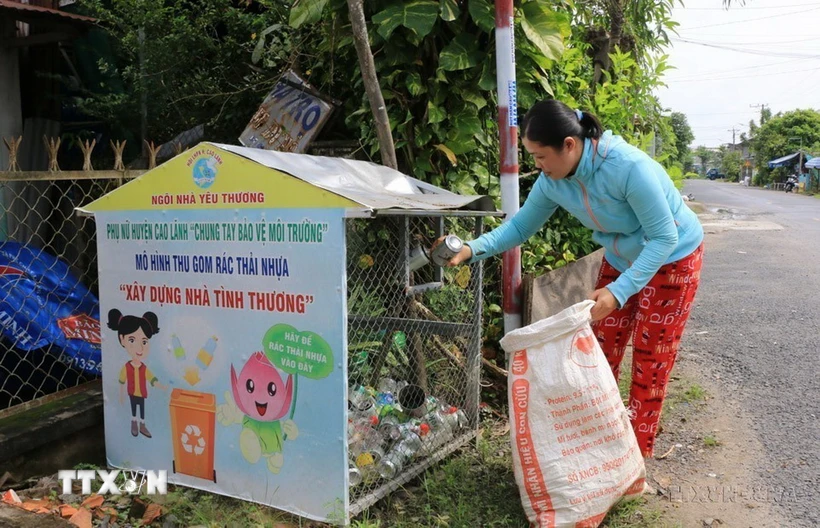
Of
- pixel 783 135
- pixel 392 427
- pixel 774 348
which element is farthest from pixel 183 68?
pixel 783 135

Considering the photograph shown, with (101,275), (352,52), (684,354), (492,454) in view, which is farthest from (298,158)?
(684,354)

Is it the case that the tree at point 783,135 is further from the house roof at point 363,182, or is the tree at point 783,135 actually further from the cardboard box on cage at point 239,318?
the cardboard box on cage at point 239,318

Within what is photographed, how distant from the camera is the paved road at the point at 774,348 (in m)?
3.04

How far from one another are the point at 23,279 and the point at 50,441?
93 centimetres

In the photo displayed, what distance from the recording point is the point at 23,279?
3.38m

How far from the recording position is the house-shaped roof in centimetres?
232

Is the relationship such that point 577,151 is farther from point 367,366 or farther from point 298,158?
point 367,366

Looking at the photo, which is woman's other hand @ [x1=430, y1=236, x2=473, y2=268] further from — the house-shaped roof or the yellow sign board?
the yellow sign board

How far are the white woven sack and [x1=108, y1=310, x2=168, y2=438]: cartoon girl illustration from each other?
1.45 meters

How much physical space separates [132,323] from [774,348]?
4.33 metres

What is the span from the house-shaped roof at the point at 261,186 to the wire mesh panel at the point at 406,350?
0.39m

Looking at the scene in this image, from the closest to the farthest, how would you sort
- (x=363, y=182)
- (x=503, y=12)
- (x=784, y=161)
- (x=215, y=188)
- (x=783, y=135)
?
(x=215, y=188)
(x=363, y=182)
(x=503, y=12)
(x=784, y=161)
(x=783, y=135)

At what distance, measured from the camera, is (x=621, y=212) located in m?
2.67

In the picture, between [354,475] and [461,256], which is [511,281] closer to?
[461,256]
